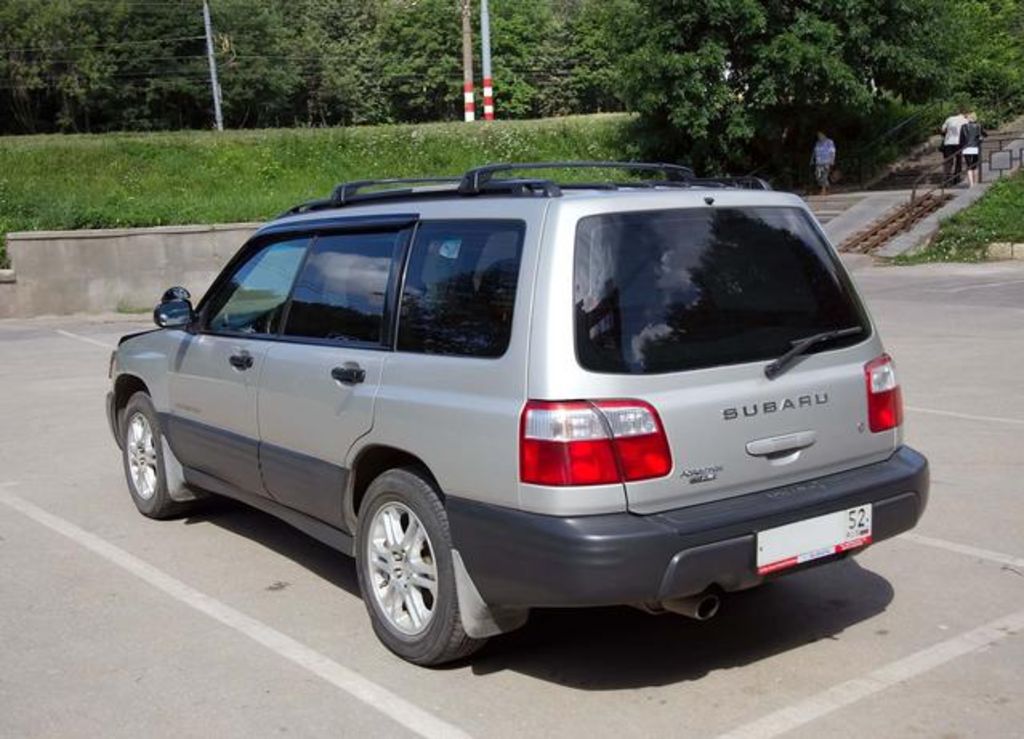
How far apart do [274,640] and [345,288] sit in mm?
1482

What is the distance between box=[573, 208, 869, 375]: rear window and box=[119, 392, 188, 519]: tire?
335 cm

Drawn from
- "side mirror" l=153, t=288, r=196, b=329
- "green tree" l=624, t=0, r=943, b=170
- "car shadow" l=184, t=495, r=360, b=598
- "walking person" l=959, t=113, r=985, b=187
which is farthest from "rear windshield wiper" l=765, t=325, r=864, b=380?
"green tree" l=624, t=0, r=943, b=170

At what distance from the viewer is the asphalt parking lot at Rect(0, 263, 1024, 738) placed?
3.86 metres

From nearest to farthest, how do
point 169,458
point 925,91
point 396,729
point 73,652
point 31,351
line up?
point 396,729
point 73,652
point 169,458
point 31,351
point 925,91

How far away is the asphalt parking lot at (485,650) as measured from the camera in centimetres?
386

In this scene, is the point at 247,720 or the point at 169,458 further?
the point at 169,458

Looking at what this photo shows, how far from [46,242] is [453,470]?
1645cm

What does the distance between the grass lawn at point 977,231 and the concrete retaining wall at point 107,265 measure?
1268 centimetres

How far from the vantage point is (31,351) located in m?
14.4

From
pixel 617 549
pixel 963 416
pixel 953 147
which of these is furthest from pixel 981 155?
pixel 617 549

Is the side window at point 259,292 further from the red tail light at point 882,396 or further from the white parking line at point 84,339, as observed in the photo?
the white parking line at point 84,339

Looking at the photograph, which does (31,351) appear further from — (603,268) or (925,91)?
(925,91)

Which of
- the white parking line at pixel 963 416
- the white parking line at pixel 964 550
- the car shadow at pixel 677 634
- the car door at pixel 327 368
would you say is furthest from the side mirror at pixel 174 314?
the white parking line at pixel 963 416

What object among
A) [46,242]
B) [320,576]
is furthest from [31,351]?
[320,576]
